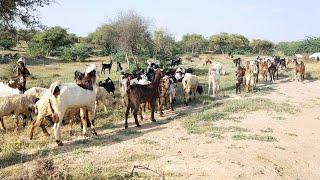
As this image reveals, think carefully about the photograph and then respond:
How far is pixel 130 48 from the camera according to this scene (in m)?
39.6

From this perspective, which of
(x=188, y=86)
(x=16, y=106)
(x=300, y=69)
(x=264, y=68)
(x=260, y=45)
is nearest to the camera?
(x=16, y=106)

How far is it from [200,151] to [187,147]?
517mm

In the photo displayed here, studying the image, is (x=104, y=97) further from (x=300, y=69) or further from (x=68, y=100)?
(x=300, y=69)

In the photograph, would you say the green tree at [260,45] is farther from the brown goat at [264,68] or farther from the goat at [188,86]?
the goat at [188,86]

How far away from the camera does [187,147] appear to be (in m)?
11.6

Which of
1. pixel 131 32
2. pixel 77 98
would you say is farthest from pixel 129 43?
pixel 77 98

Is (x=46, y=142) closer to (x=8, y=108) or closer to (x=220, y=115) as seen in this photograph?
(x=8, y=108)

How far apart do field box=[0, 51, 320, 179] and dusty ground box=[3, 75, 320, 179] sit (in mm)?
20

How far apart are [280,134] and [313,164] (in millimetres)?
2458

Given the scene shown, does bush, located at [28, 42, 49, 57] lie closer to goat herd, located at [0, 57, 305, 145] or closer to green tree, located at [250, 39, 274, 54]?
goat herd, located at [0, 57, 305, 145]

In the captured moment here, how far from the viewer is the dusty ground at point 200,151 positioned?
9.85 meters

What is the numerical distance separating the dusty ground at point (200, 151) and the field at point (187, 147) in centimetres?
2

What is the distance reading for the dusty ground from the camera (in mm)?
9852

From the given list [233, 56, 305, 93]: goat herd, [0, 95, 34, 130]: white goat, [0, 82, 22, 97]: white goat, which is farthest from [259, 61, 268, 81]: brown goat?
[0, 95, 34, 130]: white goat
